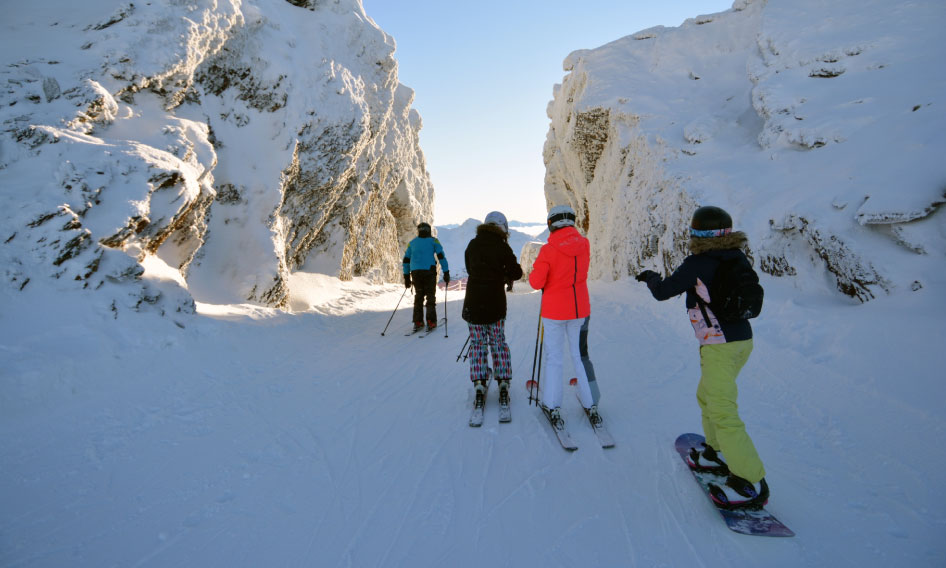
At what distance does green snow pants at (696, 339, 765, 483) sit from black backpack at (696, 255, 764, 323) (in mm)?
246

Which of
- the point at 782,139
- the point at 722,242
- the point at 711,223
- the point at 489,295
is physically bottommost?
the point at 489,295

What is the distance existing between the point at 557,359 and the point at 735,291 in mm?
1749

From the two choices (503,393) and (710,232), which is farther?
(503,393)

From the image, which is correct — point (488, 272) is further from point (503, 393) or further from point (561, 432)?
point (561, 432)

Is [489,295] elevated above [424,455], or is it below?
above

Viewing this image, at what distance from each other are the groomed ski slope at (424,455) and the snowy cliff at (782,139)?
111cm

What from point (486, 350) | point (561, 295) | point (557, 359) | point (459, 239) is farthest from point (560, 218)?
point (459, 239)

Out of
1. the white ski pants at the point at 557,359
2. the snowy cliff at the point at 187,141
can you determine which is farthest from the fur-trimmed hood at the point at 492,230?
the snowy cliff at the point at 187,141

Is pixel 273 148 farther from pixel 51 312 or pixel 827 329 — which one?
pixel 827 329

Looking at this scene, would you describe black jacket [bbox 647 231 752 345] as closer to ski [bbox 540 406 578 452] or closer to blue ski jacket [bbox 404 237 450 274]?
ski [bbox 540 406 578 452]

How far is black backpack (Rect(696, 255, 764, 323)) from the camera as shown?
9.17ft

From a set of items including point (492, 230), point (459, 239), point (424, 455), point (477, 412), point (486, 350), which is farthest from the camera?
point (459, 239)

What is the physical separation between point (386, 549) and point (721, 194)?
925cm

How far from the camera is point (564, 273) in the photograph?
13.2ft
